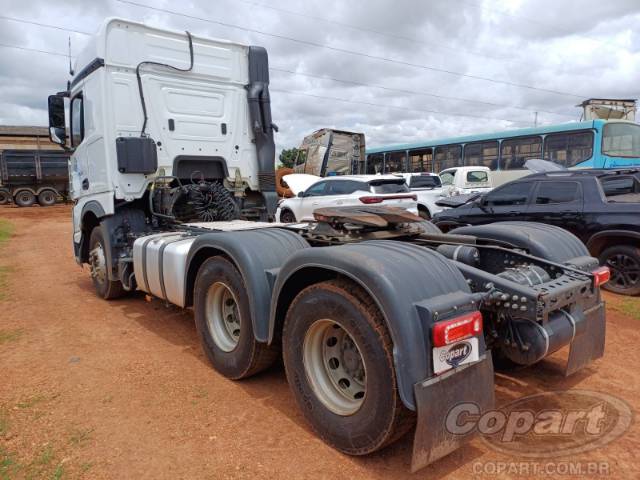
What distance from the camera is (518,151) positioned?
1661 centimetres

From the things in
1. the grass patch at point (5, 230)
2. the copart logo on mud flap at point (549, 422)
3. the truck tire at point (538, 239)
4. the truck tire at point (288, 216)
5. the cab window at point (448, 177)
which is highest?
the cab window at point (448, 177)

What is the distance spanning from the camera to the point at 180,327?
17.5 feet

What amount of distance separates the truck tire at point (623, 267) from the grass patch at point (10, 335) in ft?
24.5

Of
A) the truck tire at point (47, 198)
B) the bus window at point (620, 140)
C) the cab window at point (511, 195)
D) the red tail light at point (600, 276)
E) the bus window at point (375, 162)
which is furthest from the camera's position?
the truck tire at point (47, 198)

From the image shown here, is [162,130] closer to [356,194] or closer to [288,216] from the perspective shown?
[356,194]

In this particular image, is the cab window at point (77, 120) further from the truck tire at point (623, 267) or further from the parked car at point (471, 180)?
the parked car at point (471, 180)

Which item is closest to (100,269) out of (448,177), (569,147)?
(448,177)

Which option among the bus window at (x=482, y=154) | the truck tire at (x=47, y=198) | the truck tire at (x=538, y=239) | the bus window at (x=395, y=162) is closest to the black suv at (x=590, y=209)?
the truck tire at (x=538, y=239)

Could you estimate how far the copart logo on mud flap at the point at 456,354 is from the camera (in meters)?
2.43

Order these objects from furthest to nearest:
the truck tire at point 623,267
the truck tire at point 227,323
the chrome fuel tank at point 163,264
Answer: the truck tire at point 623,267, the chrome fuel tank at point 163,264, the truck tire at point 227,323

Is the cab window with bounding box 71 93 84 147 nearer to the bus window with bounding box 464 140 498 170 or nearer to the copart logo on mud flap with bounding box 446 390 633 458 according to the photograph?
the copart logo on mud flap with bounding box 446 390 633 458

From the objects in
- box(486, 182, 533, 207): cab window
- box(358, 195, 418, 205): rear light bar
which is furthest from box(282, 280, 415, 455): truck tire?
box(358, 195, 418, 205): rear light bar

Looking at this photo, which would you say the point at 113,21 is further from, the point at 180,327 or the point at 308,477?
the point at 308,477

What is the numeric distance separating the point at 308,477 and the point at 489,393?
1097 millimetres
